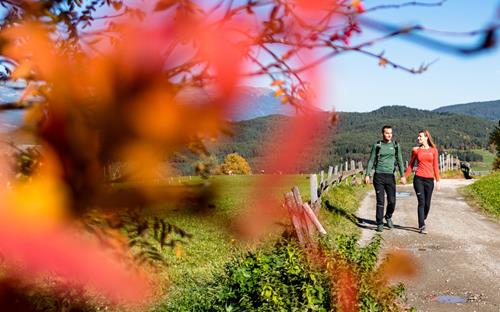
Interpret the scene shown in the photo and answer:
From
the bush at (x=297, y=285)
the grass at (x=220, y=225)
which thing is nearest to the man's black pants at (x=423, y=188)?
the grass at (x=220, y=225)

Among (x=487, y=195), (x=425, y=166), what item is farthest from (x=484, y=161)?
(x=425, y=166)

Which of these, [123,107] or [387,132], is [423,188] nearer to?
[387,132]

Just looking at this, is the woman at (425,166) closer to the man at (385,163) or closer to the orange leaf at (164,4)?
the man at (385,163)

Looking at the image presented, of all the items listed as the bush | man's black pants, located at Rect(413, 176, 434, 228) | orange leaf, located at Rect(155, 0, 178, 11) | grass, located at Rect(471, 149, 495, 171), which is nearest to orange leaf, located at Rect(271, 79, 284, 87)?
orange leaf, located at Rect(155, 0, 178, 11)

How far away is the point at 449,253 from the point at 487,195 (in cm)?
894

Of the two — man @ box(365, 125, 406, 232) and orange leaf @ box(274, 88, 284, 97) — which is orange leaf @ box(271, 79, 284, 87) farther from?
man @ box(365, 125, 406, 232)

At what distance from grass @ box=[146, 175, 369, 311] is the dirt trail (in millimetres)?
677

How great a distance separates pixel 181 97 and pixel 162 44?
64mm

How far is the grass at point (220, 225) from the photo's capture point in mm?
820

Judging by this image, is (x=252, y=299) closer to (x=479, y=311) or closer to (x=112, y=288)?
(x=479, y=311)

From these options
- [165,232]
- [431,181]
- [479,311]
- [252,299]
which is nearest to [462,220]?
[431,181]

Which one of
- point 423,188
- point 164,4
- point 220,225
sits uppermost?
point 164,4

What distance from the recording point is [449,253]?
9.68 meters

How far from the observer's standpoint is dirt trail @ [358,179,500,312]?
7184 mm
